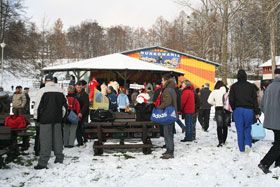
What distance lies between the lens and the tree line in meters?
29.9

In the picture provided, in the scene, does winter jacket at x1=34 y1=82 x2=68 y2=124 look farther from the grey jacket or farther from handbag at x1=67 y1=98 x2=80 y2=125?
the grey jacket

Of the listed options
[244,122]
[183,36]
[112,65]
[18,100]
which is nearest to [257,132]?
[244,122]

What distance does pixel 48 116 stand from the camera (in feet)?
19.0

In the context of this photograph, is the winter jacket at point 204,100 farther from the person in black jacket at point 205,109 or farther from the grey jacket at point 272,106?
the grey jacket at point 272,106

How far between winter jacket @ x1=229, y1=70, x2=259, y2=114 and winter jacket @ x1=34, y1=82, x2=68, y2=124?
3630 millimetres

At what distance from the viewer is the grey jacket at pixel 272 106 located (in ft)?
16.9

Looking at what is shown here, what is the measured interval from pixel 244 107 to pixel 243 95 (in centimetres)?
25

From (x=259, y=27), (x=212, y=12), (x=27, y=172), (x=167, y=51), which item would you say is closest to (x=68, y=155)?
(x=27, y=172)

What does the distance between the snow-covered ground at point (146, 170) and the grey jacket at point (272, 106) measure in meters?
0.80

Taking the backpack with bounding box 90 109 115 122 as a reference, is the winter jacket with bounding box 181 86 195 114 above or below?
above

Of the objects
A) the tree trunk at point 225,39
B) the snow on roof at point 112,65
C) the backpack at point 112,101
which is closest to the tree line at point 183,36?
the tree trunk at point 225,39

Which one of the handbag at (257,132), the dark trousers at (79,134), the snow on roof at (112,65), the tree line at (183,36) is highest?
the tree line at (183,36)

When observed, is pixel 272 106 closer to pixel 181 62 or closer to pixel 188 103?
pixel 188 103

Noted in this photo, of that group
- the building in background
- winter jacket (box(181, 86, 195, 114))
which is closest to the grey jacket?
winter jacket (box(181, 86, 195, 114))
